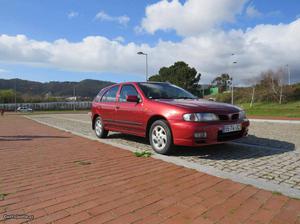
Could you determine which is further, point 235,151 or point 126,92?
point 126,92

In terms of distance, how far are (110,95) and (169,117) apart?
295 centimetres

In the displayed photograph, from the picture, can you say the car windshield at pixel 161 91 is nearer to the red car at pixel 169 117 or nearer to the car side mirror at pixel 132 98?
the red car at pixel 169 117

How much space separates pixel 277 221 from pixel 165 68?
62.1 meters

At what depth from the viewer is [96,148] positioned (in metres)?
6.97

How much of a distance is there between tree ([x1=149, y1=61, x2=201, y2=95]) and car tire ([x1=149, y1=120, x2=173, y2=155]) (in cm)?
5228

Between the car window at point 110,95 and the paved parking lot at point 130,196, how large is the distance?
9.88ft

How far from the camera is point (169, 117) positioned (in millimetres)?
5844

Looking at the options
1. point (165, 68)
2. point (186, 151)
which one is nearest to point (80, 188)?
point (186, 151)

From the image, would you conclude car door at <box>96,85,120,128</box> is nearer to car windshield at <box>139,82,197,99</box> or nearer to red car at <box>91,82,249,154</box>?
red car at <box>91,82,249,154</box>

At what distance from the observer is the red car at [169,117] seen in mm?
5582

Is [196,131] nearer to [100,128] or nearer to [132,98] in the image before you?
[132,98]

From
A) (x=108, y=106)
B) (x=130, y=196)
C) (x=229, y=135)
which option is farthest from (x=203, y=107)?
(x=108, y=106)

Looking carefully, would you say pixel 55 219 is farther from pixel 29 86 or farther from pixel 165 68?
pixel 29 86

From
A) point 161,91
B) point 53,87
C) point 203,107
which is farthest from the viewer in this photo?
point 53,87
